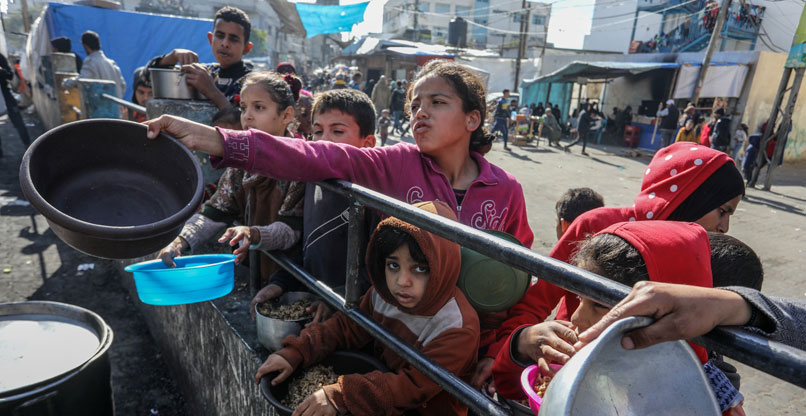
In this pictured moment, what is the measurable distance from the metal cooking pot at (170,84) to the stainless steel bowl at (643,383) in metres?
3.21

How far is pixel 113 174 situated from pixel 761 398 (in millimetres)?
4140

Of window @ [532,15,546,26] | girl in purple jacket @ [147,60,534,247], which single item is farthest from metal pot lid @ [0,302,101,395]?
window @ [532,15,546,26]

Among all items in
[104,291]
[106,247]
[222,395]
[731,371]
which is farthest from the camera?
[104,291]

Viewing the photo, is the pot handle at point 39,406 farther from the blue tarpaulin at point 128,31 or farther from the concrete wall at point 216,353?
the blue tarpaulin at point 128,31

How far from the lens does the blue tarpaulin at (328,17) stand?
16.8 metres

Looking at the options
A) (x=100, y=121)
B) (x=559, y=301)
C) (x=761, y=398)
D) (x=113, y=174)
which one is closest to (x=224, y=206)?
(x=113, y=174)

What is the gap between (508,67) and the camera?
27.0 metres

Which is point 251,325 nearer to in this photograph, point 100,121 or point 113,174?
point 113,174

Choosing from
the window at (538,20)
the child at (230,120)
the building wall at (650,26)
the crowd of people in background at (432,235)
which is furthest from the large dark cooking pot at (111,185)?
the window at (538,20)

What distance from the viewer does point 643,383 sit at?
2.26 feet

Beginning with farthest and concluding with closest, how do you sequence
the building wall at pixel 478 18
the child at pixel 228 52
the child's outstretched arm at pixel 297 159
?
the building wall at pixel 478 18 → the child at pixel 228 52 → the child's outstretched arm at pixel 297 159

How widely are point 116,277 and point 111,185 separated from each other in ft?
10.3

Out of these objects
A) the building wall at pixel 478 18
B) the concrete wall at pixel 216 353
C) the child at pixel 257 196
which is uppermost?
the building wall at pixel 478 18

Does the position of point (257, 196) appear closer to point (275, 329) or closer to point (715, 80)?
point (275, 329)
